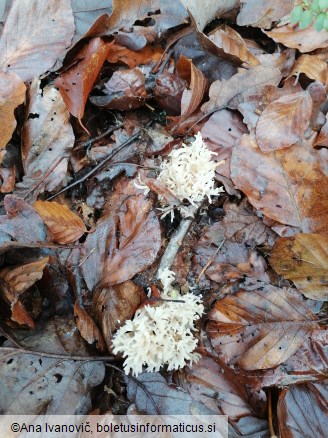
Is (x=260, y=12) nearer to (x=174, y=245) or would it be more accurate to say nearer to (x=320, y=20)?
(x=320, y=20)

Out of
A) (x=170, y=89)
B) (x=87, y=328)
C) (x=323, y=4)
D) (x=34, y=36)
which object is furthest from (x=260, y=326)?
(x=34, y=36)

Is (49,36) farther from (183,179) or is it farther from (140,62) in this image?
(183,179)

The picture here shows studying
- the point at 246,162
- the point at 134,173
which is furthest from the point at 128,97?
the point at 246,162

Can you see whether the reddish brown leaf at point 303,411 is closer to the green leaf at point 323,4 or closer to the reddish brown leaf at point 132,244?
the reddish brown leaf at point 132,244

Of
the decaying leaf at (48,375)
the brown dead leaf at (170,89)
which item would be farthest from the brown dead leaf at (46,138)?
the decaying leaf at (48,375)

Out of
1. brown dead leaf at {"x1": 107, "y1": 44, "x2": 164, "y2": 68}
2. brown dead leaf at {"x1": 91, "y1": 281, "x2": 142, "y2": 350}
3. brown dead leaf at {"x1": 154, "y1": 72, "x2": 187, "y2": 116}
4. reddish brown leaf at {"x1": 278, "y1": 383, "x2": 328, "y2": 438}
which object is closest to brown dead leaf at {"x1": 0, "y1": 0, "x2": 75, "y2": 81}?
brown dead leaf at {"x1": 107, "y1": 44, "x2": 164, "y2": 68}

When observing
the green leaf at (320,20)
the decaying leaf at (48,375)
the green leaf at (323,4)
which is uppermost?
the green leaf at (323,4)
